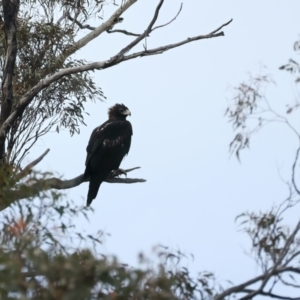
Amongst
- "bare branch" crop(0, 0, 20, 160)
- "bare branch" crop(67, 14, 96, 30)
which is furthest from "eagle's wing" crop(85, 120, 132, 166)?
"bare branch" crop(67, 14, 96, 30)

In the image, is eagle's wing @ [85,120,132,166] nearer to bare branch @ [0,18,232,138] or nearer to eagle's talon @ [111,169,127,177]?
eagle's talon @ [111,169,127,177]

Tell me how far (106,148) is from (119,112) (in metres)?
1.05

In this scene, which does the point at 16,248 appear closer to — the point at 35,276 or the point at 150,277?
the point at 35,276

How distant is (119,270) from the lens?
16.0 feet

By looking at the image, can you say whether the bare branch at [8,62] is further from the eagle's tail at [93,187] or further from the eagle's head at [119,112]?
the eagle's head at [119,112]

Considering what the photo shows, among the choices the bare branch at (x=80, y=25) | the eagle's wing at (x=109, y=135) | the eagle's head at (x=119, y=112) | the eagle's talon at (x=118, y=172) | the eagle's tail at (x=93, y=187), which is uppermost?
the bare branch at (x=80, y=25)

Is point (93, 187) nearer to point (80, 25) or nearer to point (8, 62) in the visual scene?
point (8, 62)

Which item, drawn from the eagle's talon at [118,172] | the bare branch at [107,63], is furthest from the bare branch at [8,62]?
the eagle's talon at [118,172]

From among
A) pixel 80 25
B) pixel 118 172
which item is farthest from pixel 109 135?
pixel 80 25

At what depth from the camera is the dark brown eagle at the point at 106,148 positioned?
31.5 feet

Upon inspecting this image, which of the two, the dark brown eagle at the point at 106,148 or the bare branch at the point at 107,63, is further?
the dark brown eagle at the point at 106,148

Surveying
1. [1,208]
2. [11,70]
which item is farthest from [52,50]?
[1,208]

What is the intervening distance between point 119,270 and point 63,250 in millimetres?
551

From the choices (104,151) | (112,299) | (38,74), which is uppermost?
(38,74)
